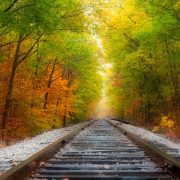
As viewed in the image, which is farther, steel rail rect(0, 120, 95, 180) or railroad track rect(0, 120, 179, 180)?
railroad track rect(0, 120, 179, 180)

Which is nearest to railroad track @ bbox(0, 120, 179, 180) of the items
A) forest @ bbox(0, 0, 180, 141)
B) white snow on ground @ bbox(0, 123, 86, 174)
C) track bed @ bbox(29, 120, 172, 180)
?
track bed @ bbox(29, 120, 172, 180)

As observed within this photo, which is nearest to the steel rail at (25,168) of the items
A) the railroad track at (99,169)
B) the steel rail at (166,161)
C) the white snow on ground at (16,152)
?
the railroad track at (99,169)

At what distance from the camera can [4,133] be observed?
61.0ft

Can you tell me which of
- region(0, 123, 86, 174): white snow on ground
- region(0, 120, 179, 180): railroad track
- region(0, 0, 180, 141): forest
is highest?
region(0, 0, 180, 141): forest

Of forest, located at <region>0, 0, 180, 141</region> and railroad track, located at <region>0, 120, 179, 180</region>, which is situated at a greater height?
forest, located at <region>0, 0, 180, 141</region>

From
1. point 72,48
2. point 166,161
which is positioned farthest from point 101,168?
point 72,48

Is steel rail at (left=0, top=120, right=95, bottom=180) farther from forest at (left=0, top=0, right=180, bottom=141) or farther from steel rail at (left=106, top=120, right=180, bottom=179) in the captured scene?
forest at (left=0, top=0, right=180, bottom=141)

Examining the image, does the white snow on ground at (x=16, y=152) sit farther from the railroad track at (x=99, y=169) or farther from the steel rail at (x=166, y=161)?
the steel rail at (x=166, y=161)

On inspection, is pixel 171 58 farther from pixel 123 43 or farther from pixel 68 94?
pixel 68 94

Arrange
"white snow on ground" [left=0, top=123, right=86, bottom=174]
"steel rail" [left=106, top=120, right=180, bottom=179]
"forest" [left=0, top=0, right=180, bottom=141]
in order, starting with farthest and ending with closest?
1. "forest" [left=0, top=0, right=180, bottom=141]
2. "white snow on ground" [left=0, top=123, right=86, bottom=174]
3. "steel rail" [left=106, top=120, right=180, bottom=179]

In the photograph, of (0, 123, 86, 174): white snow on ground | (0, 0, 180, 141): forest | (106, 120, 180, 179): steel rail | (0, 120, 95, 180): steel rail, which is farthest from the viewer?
(0, 0, 180, 141): forest

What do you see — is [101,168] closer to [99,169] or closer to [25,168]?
[99,169]

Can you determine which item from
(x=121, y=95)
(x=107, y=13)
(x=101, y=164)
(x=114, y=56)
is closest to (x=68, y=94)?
(x=114, y=56)

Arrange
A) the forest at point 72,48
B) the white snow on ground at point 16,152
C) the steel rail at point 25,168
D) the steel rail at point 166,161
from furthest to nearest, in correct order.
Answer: the forest at point 72,48 < the white snow on ground at point 16,152 < the steel rail at point 166,161 < the steel rail at point 25,168
